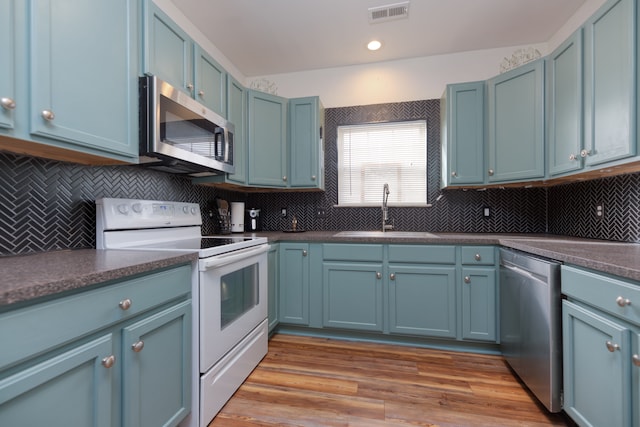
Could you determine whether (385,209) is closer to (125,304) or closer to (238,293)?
(238,293)

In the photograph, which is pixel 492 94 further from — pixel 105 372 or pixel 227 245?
pixel 105 372

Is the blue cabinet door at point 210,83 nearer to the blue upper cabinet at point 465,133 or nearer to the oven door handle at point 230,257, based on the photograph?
the oven door handle at point 230,257

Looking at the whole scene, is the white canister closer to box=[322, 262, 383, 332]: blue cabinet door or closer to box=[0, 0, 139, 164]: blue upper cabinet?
box=[322, 262, 383, 332]: blue cabinet door

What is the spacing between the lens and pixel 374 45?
254 cm

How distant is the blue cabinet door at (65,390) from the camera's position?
68cm

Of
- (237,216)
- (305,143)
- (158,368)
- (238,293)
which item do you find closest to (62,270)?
(158,368)

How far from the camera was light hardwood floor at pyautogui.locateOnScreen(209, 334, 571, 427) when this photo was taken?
4.66ft

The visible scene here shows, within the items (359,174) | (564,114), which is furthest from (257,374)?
(564,114)

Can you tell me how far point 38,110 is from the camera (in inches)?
A: 38.4

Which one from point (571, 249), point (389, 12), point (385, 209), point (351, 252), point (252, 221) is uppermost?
point (389, 12)

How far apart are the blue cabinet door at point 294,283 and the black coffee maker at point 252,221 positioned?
0.62m

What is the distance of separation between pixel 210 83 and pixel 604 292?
2.37 m

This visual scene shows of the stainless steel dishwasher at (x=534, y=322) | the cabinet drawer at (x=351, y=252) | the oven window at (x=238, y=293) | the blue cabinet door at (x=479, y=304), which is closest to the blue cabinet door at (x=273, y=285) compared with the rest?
the oven window at (x=238, y=293)

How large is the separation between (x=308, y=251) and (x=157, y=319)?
4.42ft
